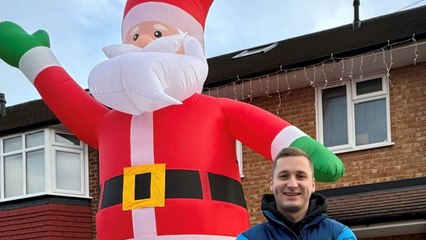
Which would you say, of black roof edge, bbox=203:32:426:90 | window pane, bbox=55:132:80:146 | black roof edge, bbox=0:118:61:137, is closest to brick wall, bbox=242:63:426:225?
black roof edge, bbox=203:32:426:90

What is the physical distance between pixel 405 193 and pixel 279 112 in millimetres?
2204

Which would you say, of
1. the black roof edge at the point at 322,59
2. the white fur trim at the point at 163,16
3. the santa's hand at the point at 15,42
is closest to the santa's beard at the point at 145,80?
the white fur trim at the point at 163,16

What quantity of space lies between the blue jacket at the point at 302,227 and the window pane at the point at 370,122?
24.8ft

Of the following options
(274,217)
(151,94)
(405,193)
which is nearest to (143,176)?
(151,94)

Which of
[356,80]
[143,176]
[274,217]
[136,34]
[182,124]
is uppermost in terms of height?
[356,80]

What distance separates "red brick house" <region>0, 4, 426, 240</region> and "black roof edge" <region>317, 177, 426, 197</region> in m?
0.01

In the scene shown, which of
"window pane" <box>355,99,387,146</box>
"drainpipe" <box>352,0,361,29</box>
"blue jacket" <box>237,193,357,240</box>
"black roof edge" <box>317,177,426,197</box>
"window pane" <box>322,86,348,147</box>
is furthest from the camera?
"drainpipe" <box>352,0,361,29</box>

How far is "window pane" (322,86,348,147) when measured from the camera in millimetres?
10883

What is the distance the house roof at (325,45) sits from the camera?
9969 millimetres

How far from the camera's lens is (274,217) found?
3.02 m

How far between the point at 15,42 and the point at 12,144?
794cm

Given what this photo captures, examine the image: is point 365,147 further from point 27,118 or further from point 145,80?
point 145,80

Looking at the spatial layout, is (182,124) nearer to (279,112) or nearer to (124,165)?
(124,165)

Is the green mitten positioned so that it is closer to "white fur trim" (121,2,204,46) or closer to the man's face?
"white fur trim" (121,2,204,46)
